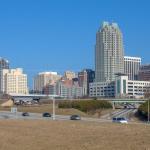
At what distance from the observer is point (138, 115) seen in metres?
143

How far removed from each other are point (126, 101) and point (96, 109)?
3916 centimetres

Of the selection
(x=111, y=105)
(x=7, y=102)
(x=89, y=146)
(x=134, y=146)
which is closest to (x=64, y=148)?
(x=89, y=146)

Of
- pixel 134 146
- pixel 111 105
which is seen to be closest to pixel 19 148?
pixel 134 146

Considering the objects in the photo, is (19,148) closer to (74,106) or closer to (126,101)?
(74,106)

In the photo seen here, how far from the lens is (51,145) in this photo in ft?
99.3

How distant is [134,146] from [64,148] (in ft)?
12.4

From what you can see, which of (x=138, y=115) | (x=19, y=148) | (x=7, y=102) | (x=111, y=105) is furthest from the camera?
(x=7, y=102)

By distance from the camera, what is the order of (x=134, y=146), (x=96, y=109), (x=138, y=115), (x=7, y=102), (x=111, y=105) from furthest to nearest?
1. (x=7, y=102)
2. (x=111, y=105)
3. (x=96, y=109)
4. (x=138, y=115)
5. (x=134, y=146)

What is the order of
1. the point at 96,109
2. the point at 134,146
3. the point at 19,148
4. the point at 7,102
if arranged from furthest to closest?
1. the point at 7,102
2. the point at 96,109
3. the point at 19,148
4. the point at 134,146

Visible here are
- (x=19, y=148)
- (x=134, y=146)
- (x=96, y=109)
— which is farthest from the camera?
(x=96, y=109)

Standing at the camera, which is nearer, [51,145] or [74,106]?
[51,145]

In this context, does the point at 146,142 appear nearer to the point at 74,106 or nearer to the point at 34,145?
the point at 34,145

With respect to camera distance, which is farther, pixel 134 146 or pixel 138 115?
pixel 138 115

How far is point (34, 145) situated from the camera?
3067 cm
